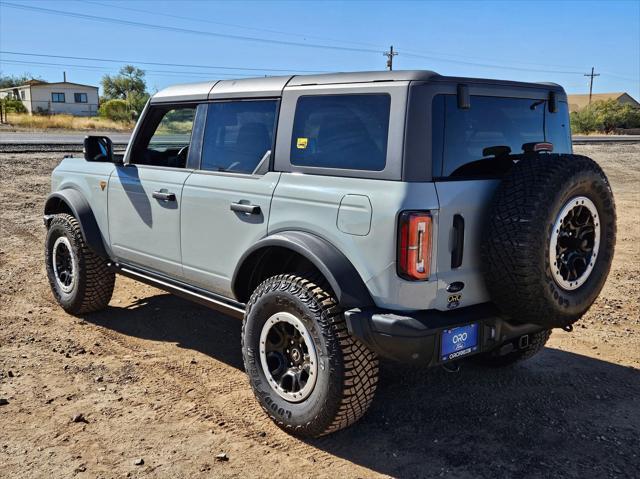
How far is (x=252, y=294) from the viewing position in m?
3.78

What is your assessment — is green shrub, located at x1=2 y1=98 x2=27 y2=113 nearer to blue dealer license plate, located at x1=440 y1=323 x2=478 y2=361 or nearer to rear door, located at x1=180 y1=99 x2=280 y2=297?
rear door, located at x1=180 y1=99 x2=280 y2=297

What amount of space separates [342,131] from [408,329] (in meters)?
1.14

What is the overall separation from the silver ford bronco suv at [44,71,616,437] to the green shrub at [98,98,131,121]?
50043 mm

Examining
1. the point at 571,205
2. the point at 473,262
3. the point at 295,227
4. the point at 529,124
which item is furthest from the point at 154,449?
the point at 529,124

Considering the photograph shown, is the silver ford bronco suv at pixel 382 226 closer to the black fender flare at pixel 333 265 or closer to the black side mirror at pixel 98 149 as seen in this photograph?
the black fender flare at pixel 333 265

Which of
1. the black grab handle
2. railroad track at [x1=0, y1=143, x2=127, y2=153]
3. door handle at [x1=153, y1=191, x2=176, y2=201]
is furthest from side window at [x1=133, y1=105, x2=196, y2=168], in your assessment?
railroad track at [x1=0, y1=143, x2=127, y2=153]

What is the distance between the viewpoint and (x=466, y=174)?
326 centimetres

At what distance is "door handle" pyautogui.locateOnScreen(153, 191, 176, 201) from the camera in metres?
4.39

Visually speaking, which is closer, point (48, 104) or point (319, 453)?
point (319, 453)

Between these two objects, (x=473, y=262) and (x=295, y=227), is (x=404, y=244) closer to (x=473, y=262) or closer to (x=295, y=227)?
(x=473, y=262)

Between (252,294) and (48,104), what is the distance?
7207cm

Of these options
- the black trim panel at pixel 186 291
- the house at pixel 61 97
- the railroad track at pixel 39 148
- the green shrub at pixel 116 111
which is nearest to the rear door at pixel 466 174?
the black trim panel at pixel 186 291

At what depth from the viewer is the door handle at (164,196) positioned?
4.39m

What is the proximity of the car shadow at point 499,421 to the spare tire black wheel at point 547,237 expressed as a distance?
2.37 feet
